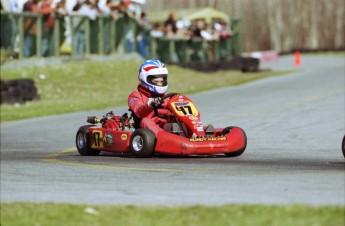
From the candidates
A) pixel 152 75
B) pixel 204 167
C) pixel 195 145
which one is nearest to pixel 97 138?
pixel 152 75

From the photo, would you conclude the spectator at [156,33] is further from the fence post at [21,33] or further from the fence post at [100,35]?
the fence post at [21,33]

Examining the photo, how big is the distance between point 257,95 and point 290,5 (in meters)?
31.9

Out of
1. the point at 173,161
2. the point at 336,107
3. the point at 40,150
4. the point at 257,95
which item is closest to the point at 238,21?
the point at 257,95

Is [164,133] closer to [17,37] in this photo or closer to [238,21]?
[17,37]

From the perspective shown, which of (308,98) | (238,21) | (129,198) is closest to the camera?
(129,198)

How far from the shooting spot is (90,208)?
890cm

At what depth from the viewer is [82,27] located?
100 ft

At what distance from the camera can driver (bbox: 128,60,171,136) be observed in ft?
46.7

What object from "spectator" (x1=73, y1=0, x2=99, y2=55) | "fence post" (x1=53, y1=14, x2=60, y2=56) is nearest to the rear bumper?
"fence post" (x1=53, y1=14, x2=60, y2=56)

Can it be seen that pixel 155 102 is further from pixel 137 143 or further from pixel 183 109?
pixel 137 143

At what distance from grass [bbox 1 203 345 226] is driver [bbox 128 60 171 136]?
524 cm

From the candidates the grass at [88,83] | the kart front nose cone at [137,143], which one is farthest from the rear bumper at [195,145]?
the grass at [88,83]

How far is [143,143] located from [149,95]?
1037mm

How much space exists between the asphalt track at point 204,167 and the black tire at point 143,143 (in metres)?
0.15
